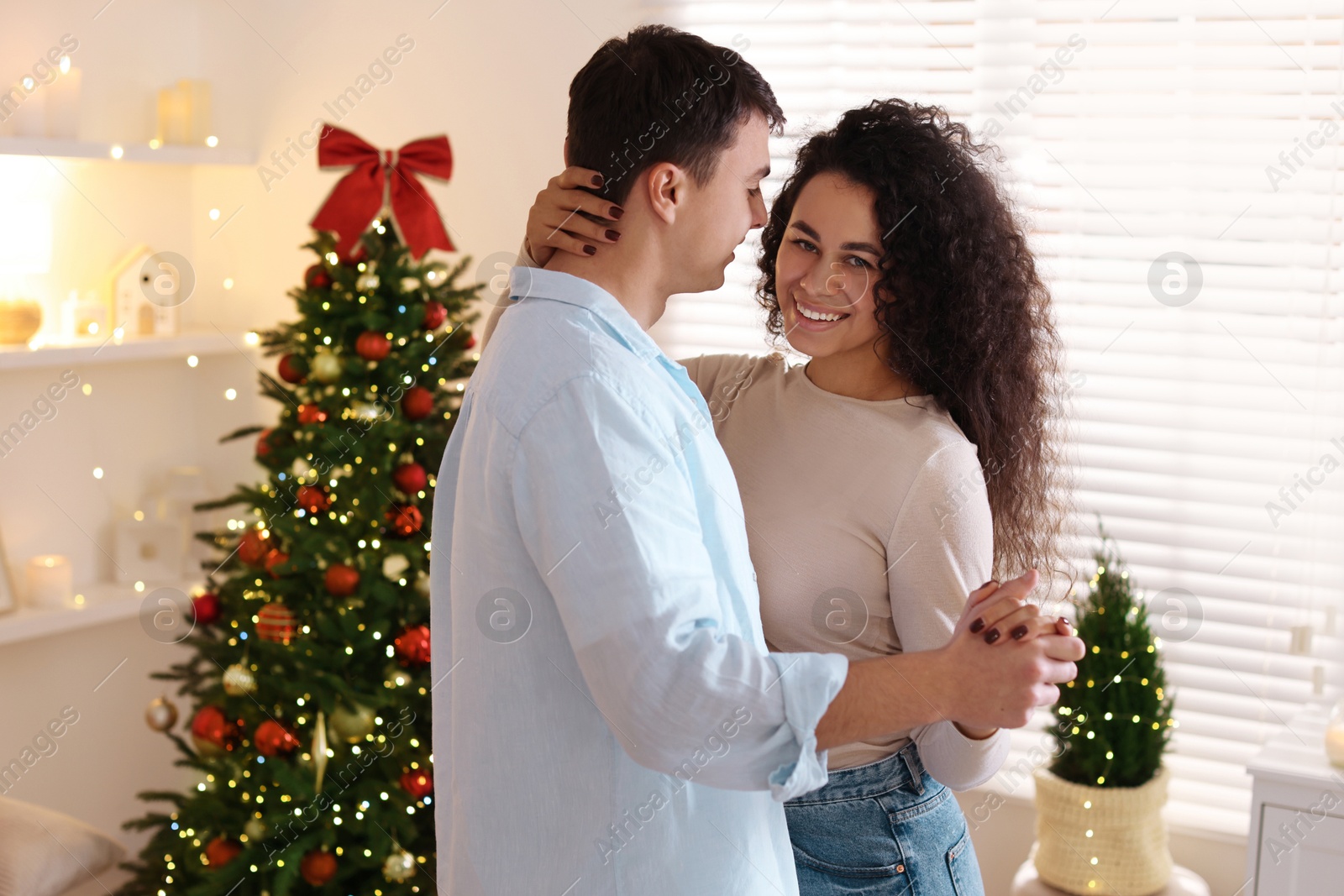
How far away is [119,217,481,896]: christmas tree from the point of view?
238 cm

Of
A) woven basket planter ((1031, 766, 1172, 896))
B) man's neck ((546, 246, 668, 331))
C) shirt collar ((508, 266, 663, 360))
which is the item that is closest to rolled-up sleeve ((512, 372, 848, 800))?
shirt collar ((508, 266, 663, 360))

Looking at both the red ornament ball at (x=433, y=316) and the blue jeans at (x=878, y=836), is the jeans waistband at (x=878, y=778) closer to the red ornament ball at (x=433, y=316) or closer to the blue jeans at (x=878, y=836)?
the blue jeans at (x=878, y=836)

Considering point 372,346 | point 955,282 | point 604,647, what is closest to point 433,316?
point 372,346

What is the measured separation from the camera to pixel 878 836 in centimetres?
137

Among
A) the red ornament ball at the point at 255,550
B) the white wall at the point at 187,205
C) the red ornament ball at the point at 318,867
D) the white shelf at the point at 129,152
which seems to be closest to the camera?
the red ornament ball at the point at 318,867

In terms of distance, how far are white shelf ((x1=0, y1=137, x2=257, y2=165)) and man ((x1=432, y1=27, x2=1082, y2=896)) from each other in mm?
2051

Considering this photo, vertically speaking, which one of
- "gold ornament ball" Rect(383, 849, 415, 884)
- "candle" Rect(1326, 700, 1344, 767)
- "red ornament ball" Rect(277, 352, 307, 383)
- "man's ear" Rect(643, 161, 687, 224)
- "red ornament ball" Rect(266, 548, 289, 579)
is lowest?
"gold ornament ball" Rect(383, 849, 415, 884)

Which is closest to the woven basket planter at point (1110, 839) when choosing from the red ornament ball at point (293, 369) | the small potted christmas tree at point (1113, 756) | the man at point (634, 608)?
the small potted christmas tree at point (1113, 756)

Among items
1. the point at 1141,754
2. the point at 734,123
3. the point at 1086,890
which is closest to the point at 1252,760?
the point at 1141,754

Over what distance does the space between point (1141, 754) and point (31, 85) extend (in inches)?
120

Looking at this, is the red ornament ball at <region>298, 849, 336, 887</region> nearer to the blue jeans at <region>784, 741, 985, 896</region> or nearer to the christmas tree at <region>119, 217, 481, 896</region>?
the christmas tree at <region>119, 217, 481, 896</region>

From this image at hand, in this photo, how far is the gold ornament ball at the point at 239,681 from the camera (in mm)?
2398

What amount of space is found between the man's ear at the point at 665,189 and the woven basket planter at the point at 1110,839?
1.80 m

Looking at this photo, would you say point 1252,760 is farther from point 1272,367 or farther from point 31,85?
point 31,85
